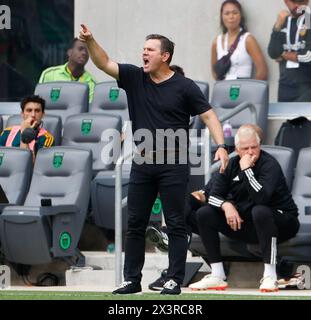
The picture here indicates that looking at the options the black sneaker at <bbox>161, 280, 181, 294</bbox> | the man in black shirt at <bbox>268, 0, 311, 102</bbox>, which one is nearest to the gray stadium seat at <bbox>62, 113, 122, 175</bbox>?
the man in black shirt at <bbox>268, 0, 311, 102</bbox>

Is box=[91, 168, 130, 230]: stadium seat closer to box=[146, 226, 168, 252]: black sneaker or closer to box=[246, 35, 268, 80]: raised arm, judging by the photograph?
box=[146, 226, 168, 252]: black sneaker

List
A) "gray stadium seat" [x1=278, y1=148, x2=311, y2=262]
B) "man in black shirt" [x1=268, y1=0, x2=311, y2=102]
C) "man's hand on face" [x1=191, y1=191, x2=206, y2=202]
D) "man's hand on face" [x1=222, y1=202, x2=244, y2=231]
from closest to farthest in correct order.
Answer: "man's hand on face" [x1=222, y1=202, x2=244, y2=231] < "gray stadium seat" [x1=278, y1=148, x2=311, y2=262] < "man's hand on face" [x1=191, y1=191, x2=206, y2=202] < "man in black shirt" [x1=268, y1=0, x2=311, y2=102]

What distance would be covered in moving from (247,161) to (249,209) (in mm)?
388

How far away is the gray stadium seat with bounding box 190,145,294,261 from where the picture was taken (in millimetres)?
11125

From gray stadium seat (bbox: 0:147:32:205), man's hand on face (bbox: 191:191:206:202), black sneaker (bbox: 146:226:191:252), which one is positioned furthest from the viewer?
gray stadium seat (bbox: 0:147:32:205)

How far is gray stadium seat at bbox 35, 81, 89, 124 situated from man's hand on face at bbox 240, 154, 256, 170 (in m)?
3.26

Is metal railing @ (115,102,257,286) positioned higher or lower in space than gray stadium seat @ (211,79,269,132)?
lower

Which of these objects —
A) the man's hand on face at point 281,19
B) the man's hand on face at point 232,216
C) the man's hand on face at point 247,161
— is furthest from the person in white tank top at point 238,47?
the man's hand on face at point 232,216

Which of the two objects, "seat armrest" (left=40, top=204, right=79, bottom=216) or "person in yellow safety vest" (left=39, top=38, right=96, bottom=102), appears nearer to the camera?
"seat armrest" (left=40, top=204, right=79, bottom=216)

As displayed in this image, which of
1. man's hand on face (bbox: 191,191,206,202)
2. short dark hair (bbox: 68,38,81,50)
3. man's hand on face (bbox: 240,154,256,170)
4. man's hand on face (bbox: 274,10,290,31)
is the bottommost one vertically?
man's hand on face (bbox: 191,191,206,202)

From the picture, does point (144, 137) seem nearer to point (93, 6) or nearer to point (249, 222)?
point (249, 222)

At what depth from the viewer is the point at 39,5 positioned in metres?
15.0

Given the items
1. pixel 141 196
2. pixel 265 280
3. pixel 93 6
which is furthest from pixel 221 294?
pixel 93 6

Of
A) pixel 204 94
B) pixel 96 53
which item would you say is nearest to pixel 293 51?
pixel 204 94
